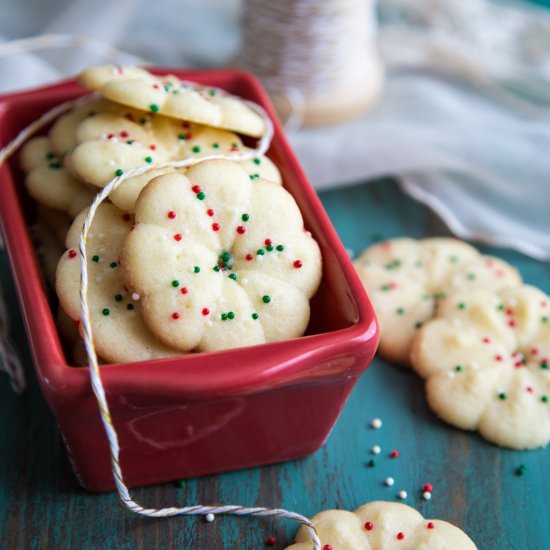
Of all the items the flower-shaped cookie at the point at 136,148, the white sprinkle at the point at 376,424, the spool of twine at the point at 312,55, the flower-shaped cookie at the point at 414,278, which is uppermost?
the flower-shaped cookie at the point at 136,148

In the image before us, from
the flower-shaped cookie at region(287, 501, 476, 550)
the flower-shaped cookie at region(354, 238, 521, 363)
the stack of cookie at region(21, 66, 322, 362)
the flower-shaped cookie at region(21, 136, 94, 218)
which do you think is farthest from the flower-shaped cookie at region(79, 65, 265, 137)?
the flower-shaped cookie at region(287, 501, 476, 550)

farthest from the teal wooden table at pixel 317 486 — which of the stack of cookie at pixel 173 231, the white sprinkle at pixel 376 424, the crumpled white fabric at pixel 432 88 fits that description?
the crumpled white fabric at pixel 432 88

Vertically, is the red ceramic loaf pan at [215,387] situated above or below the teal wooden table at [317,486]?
above

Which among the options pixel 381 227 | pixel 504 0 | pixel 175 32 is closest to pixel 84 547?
pixel 381 227

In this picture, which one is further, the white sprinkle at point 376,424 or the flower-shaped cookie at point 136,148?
the white sprinkle at point 376,424

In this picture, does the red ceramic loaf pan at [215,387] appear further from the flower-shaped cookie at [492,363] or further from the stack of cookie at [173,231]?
the flower-shaped cookie at [492,363]

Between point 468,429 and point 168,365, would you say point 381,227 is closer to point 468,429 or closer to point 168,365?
point 468,429

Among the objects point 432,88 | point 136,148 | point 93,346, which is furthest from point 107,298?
point 432,88

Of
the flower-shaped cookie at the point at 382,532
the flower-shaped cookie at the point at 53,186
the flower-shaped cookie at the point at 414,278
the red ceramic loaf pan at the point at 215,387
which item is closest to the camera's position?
the red ceramic loaf pan at the point at 215,387

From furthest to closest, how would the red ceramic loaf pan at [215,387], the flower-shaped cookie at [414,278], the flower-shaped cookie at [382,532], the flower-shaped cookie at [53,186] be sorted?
the flower-shaped cookie at [414,278], the flower-shaped cookie at [53,186], the flower-shaped cookie at [382,532], the red ceramic loaf pan at [215,387]
